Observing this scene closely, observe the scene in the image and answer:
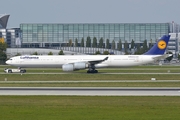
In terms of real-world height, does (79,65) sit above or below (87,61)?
below

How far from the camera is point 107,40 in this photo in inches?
6939

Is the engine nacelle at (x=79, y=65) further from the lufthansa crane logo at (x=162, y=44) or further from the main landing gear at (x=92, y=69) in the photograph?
the lufthansa crane logo at (x=162, y=44)

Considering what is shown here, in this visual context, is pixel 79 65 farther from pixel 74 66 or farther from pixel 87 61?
pixel 87 61

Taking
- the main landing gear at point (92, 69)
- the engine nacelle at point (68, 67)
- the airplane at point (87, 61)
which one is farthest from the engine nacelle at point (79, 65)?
the main landing gear at point (92, 69)
